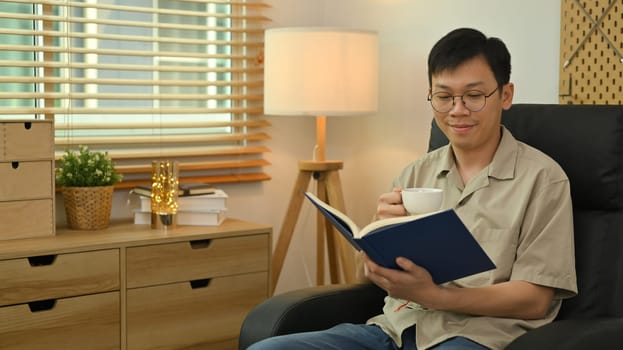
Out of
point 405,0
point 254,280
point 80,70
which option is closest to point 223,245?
point 254,280

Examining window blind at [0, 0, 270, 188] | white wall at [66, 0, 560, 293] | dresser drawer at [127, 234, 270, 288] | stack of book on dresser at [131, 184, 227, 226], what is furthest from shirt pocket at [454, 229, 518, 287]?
window blind at [0, 0, 270, 188]

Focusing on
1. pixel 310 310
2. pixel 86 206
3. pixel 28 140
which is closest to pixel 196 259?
pixel 86 206

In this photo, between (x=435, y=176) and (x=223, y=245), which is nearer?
Answer: (x=435, y=176)

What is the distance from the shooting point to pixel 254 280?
314 centimetres

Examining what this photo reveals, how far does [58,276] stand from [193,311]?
0.49 m

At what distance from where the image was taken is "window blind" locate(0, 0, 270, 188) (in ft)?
10.3

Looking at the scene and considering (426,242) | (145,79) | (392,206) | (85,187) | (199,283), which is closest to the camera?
(426,242)

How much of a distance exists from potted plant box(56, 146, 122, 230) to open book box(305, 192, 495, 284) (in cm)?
132

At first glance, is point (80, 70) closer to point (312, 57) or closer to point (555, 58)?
point (312, 57)

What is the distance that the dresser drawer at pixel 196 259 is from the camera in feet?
9.53

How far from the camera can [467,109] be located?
212 centimetres

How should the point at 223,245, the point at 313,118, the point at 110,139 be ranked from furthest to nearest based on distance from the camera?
the point at 313,118
the point at 110,139
the point at 223,245

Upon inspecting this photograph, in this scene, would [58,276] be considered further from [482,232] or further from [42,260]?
[482,232]

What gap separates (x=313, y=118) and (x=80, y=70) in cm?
104
